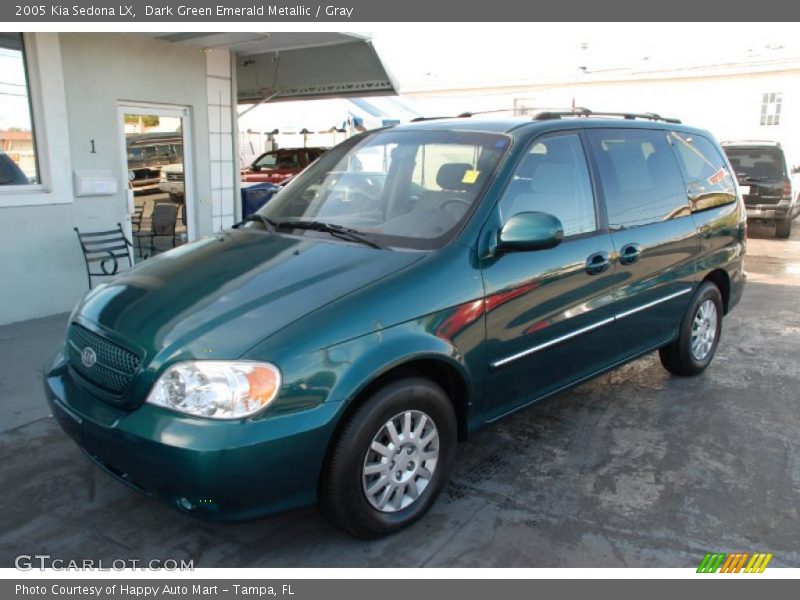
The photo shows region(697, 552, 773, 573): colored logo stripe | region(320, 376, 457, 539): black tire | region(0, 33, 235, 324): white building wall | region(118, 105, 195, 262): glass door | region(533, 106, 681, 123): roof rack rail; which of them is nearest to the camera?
region(320, 376, 457, 539): black tire

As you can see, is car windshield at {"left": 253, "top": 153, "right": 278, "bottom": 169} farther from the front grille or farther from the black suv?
the front grille

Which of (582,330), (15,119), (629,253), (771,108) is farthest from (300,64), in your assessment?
(771,108)

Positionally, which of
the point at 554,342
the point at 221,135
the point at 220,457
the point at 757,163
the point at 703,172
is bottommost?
the point at 220,457

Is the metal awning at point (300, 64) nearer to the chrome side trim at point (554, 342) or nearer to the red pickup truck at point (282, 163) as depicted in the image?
the red pickup truck at point (282, 163)

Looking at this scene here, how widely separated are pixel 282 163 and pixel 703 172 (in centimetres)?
1366

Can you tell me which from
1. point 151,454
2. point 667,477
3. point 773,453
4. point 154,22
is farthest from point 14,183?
point 773,453

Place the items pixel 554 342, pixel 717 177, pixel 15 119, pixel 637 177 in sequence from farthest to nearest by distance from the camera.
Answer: pixel 15 119, pixel 717 177, pixel 637 177, pixel 554 342

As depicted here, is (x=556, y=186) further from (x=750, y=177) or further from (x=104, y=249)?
(x=750, y=177)

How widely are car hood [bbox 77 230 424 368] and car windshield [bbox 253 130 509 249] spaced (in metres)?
0.26

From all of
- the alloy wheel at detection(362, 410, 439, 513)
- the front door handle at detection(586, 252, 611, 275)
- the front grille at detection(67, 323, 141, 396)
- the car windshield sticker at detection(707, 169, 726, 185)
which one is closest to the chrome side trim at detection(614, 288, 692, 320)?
the front door handle at detection(586, 252, 611, 275)

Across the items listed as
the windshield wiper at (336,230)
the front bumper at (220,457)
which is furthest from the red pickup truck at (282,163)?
the front bumper at (220,457)

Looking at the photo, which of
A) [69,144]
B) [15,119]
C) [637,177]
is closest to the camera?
[637,177]

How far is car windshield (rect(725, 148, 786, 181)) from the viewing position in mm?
12570

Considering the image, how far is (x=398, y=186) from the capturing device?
12.1ft
